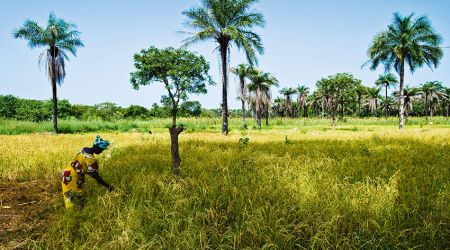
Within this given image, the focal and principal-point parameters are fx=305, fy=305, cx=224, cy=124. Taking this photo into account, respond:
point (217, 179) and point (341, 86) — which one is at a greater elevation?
point (341, 86)

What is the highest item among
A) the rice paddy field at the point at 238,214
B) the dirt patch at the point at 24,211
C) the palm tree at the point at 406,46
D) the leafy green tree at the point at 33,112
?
the palm tree at the point at 406,46

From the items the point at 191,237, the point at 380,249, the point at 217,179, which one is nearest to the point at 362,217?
the point at 380,249

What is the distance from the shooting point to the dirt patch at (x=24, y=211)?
11.6 feet

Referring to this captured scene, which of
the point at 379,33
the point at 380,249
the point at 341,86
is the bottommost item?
the point at 380,249

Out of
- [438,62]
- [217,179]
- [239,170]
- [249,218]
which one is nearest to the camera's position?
[249,218]

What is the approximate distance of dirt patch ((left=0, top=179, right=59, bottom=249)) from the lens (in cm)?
354

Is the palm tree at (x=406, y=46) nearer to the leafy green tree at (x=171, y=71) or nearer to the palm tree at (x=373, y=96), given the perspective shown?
the leafy green tree at (x=171, y=71)

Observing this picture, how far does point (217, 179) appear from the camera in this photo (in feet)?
17.6

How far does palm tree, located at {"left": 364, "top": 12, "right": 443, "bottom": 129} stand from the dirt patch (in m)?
30.4

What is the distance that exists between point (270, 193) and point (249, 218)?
0.97 m

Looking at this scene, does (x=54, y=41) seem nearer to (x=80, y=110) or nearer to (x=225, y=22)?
(x=225, y=22)

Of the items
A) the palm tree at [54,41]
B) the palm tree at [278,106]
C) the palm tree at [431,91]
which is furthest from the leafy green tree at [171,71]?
the palm tree at [278,106]

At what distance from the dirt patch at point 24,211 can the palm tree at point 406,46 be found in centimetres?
3041

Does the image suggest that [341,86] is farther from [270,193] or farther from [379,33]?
[270,193]
